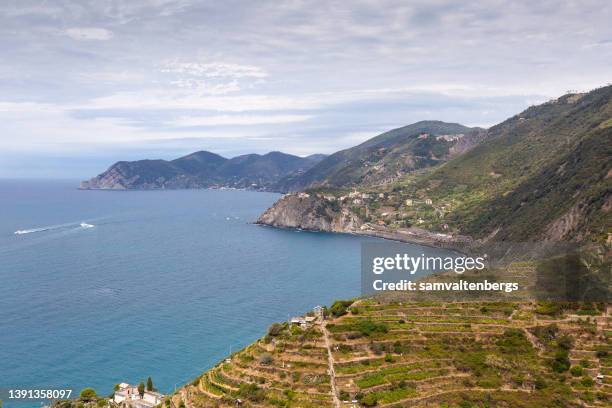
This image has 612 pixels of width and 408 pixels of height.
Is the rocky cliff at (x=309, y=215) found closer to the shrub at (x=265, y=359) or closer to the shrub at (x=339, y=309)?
the shrub at (x=339, y=309)

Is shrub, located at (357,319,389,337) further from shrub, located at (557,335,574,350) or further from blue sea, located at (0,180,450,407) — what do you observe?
blue sea, located at (0,180,450,407)

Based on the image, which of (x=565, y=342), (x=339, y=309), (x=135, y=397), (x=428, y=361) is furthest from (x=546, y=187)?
(x=135, y=397)

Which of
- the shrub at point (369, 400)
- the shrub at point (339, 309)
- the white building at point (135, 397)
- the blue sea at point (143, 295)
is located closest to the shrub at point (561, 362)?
the shrub at point (369, 400)

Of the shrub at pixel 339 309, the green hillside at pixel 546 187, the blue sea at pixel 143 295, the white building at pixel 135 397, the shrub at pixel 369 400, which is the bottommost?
the white building at pixel 135 397

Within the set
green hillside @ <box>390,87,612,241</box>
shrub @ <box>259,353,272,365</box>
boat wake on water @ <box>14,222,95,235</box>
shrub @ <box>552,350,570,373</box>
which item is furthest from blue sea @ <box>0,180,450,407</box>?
green hillside @ <box>390,87,612,241</box>

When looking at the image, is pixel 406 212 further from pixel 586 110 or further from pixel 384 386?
pixel 384 386

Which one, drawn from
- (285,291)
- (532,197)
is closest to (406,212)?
(532,197)

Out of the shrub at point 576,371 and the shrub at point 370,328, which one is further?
the shrub at point 370,328
